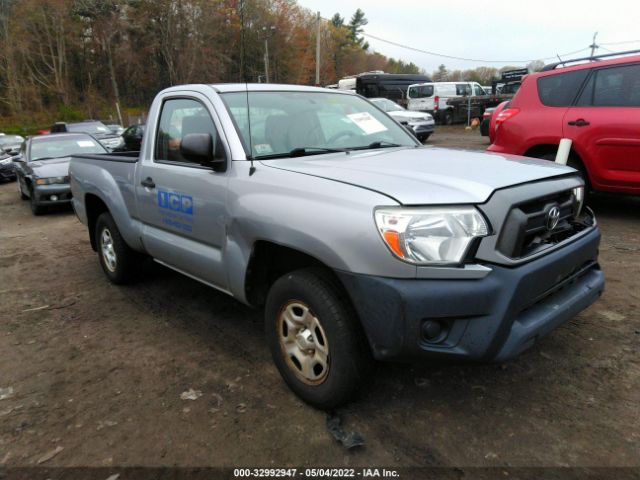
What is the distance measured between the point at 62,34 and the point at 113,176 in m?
47.0

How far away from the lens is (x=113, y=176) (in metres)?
4.32

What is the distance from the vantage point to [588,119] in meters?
5.36

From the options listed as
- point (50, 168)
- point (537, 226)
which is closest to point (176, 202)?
point (537, 226)

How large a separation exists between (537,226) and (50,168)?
9697 millimetres

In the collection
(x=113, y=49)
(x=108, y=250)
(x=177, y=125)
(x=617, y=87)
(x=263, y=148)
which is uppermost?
(x=113, y=49)

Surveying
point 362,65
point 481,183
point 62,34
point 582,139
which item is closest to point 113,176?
point 481,183

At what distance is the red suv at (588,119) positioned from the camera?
5.13 metres

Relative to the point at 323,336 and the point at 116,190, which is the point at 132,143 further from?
the point at 323,336

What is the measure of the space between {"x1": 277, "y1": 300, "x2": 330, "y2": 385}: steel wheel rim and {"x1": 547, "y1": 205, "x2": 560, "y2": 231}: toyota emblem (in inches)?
50.1

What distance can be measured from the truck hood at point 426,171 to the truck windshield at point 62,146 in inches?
347

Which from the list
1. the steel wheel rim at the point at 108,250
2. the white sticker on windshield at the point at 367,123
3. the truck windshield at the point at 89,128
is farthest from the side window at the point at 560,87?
the truck windshield at the point at 89,128

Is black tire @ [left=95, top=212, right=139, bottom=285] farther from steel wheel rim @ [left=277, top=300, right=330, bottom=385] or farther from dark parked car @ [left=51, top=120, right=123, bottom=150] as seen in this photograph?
dark parked car @ [left=51, top=120, right=123, bottom=150]

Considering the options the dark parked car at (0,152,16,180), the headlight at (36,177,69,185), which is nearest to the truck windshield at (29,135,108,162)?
the headlight at (36,177,69,185)

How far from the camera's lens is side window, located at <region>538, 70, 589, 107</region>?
5602 mm
